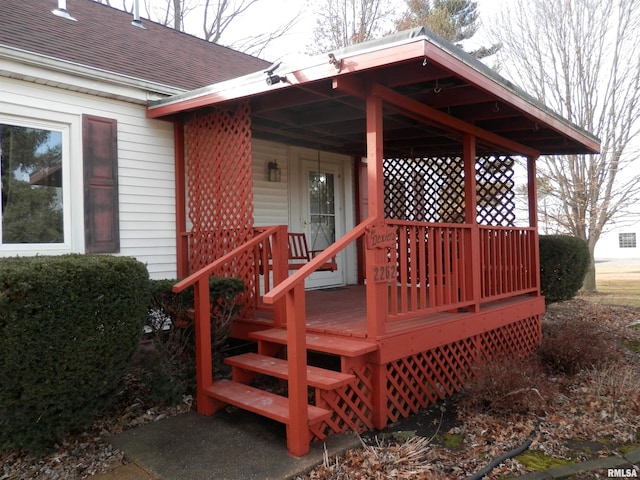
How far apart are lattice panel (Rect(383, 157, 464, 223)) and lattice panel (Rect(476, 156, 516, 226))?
395 millimetres

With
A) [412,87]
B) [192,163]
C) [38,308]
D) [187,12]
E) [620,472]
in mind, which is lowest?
[620,472]

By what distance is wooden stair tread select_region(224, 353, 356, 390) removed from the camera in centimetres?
342

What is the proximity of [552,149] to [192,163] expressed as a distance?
16.8ft

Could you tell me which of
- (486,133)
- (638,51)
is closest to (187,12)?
(638,51)

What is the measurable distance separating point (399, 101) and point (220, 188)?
6.68ft

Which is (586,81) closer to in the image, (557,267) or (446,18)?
(557,267)

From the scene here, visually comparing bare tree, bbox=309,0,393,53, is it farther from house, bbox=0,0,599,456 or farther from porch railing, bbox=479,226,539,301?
porch railing, bbox=479,226,539,301

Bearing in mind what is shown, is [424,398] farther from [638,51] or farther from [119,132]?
[638,51]

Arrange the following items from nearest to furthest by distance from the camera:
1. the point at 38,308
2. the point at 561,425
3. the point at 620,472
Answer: the point at 38,308 < the point at 620,472 < the point at 561,425

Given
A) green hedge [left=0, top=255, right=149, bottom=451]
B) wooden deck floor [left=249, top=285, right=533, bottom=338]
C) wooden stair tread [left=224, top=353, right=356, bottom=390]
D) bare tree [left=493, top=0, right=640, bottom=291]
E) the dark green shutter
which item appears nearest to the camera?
green hedge [left=0, top=255, right=149, bottom=451]

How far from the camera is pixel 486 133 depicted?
5.58 m

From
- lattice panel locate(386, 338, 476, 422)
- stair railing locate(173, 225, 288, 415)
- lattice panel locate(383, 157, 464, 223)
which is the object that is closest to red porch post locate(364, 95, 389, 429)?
lattice panel locate(386, 338, 476, 422)

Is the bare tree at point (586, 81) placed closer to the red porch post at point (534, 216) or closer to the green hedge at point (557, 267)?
the green hedge at point (557, 267)

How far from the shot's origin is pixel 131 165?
204 inches
